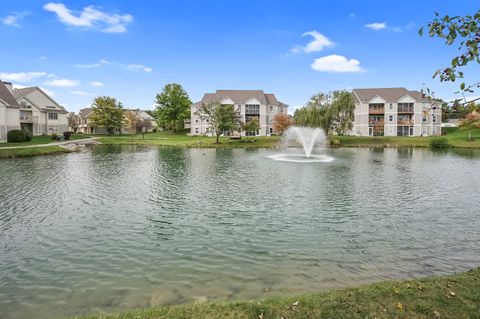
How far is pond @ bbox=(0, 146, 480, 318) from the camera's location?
9.06m

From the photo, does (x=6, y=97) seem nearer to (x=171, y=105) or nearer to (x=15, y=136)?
(x=15, y=136)

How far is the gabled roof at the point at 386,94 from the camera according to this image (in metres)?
89.3

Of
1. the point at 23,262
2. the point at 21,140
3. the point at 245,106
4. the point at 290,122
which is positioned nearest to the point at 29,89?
the point at 21,140

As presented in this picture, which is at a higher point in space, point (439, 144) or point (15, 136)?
point (15, 136)

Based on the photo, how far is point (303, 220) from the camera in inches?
611

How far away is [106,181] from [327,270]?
21255 mm

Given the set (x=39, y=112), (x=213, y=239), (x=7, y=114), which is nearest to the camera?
(x=213, y=239)

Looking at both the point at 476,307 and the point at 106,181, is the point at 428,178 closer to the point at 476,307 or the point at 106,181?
the point at 476,307

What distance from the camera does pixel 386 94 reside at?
3570 inches

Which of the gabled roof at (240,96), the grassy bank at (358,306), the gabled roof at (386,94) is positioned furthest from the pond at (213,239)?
the gabled roof at (240,96)

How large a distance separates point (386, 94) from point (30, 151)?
8394cm

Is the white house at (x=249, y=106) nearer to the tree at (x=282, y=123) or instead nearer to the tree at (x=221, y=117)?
the tree at (x=282, y=123)

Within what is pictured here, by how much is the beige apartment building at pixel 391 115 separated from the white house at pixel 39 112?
77.5 metres

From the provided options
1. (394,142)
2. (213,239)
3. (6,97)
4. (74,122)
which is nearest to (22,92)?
(6,97)
